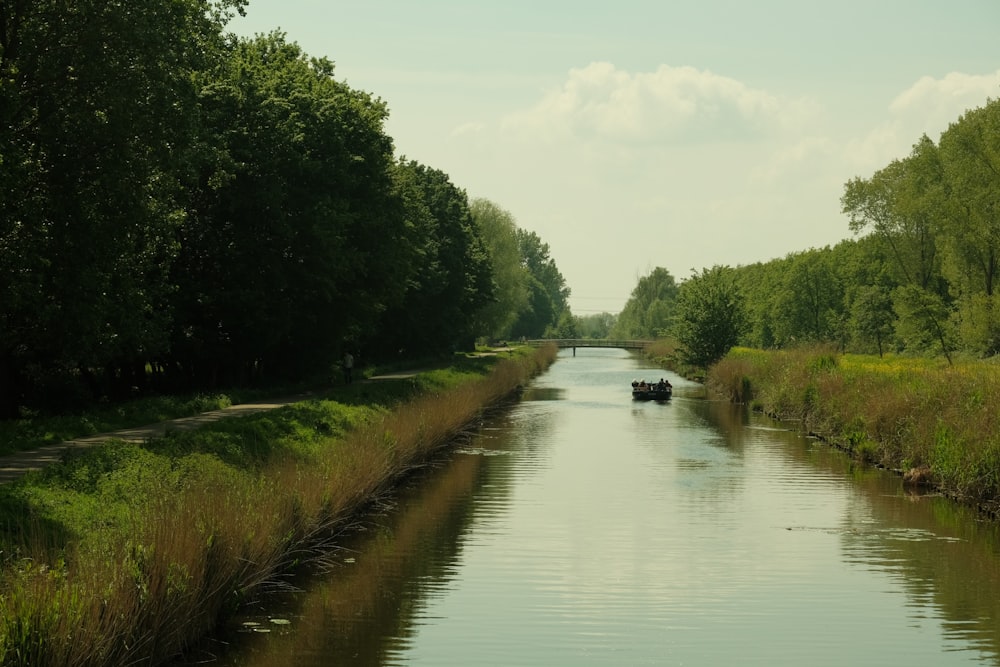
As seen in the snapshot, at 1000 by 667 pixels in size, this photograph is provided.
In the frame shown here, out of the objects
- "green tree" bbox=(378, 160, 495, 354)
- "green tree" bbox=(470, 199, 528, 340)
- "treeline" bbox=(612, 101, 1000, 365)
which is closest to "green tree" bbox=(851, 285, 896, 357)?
"treeline" bbox=(612, 101, 1000, 365)

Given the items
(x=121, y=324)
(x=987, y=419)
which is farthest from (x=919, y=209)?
(x=121, y=324)

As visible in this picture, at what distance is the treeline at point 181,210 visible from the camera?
29.9 m

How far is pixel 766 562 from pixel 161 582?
1375 cm

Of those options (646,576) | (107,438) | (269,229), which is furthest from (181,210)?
(646,576)

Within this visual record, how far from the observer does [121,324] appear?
113ft

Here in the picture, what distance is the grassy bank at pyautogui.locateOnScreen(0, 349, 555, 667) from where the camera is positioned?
13141mm

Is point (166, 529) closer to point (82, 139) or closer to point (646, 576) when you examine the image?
point (646, 576)

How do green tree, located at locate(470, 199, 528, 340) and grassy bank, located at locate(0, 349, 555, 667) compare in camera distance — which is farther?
green tree, located at locate(470, 199, 528, 340)

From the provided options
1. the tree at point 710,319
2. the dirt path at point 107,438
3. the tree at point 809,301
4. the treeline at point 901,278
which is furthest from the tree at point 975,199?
the dirt path at point 107,438

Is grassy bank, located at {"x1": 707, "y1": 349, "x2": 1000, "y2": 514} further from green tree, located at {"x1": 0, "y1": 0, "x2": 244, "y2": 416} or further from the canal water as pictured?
green tree, located at {"x1": 0, "y1": 0, "x2": 244, "y2": 416}

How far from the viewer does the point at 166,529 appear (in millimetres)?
16125

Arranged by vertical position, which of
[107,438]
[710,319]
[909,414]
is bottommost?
[107,438]

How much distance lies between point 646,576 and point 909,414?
1778cm

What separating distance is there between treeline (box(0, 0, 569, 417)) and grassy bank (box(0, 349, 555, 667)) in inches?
→ 238
